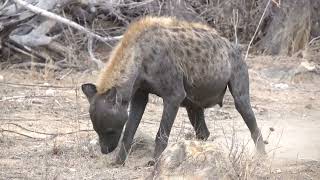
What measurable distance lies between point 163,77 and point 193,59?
429 millimetres

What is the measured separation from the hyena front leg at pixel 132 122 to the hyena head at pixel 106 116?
0.19m

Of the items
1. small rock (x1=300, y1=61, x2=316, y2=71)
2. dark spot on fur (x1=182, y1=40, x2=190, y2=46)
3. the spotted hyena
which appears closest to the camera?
the spotted hyena

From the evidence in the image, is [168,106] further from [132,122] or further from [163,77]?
[132,122]

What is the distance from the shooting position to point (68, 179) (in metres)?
5.59

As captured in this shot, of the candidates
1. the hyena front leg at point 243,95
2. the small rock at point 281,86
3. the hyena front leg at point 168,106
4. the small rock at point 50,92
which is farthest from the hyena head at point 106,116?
the small rock at point 281,86

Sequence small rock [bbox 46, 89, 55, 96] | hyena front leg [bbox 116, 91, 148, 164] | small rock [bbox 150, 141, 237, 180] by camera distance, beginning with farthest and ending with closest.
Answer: small rock [bbox 46, 89, 55, 96]
hyena front leg [bbox 116, 91, 148, 164]
small rock [bbox 150, 141, 237, 180]

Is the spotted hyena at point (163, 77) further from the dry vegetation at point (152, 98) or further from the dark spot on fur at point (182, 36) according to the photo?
the dry vegetation at point (152, 98)

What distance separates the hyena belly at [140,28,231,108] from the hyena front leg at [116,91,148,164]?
32 cm

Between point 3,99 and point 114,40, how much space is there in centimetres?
217

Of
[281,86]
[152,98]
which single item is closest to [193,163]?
[152,98]

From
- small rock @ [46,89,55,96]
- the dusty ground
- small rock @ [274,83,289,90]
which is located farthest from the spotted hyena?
small rock @ [274,83,289,90]

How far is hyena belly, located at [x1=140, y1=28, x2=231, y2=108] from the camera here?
20.2 ft

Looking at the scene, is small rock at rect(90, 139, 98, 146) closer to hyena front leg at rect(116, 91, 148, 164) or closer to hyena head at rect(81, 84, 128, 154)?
hyena front leg at rect(116, 91, 148, 164)

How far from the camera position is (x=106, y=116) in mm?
5875
